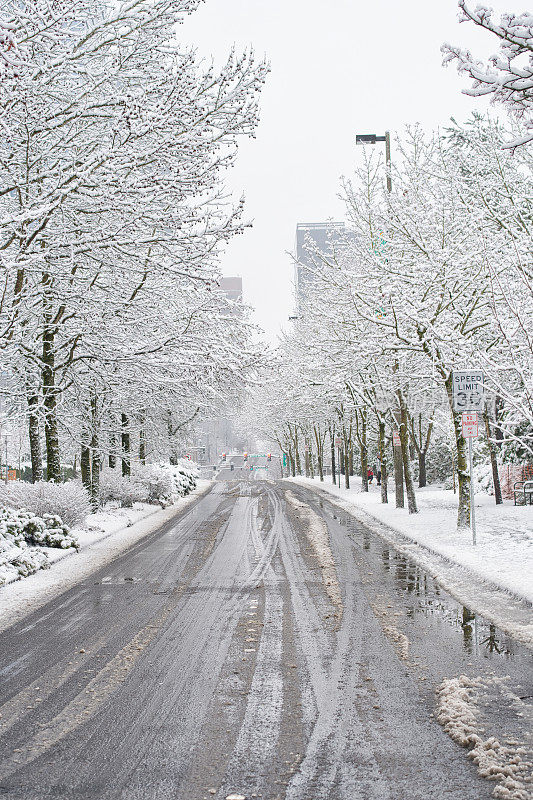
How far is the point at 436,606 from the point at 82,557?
305 inches

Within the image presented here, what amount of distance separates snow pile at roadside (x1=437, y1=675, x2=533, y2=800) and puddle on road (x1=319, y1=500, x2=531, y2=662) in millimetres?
1183

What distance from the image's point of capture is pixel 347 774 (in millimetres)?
4266

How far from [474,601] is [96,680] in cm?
494

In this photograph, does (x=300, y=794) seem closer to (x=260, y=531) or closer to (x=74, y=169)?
(x=74, y=169)

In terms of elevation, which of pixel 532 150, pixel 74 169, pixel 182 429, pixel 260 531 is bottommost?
pixel 260 531

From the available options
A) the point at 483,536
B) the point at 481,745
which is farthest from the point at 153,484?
the point at 481,745

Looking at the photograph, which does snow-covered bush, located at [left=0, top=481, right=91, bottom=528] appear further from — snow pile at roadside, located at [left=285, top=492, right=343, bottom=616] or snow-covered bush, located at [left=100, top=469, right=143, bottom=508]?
snow-covered bush, located at [left=100, top=469, right=143, bottom=508]

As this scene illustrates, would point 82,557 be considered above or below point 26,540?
below

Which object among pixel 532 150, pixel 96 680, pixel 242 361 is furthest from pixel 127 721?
pixel 532 150

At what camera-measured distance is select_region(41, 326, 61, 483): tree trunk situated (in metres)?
16.8

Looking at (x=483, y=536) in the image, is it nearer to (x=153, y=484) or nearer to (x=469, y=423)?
(x=469, y=423)

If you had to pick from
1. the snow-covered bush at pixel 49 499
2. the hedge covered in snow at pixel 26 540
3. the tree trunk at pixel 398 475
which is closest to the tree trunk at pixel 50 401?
the snow-covered bush at pixel 49 499

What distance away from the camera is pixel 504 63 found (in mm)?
5742

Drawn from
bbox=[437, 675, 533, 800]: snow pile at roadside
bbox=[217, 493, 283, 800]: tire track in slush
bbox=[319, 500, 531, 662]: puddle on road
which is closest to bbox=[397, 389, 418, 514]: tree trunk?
bbox=[319, 500, 531, 662]: puddle on road
